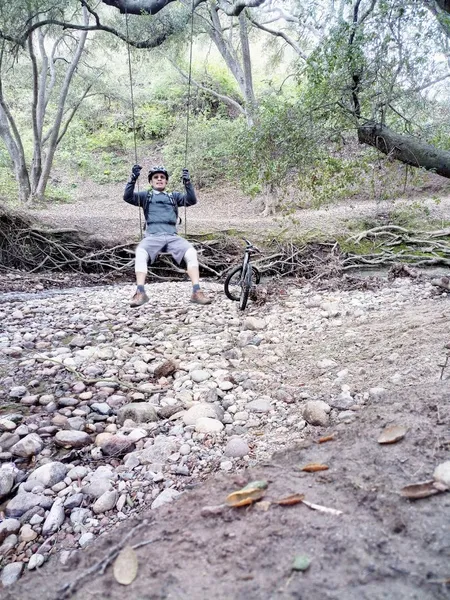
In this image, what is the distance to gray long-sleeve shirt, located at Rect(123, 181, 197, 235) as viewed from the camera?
16.3 feet

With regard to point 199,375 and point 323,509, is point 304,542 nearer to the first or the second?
point 323,509

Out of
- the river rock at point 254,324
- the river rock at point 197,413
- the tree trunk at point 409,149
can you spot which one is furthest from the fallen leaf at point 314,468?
the tree trunk at point 409,149

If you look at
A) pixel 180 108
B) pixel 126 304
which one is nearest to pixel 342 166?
pixel 126 304

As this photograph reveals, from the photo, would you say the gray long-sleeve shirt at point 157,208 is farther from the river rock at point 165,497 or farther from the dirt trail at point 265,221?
the river rock at point 165,497

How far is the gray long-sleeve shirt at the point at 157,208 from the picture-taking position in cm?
498

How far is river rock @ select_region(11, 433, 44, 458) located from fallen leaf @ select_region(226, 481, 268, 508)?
4.09ft

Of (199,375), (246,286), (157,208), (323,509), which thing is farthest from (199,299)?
(323,509)

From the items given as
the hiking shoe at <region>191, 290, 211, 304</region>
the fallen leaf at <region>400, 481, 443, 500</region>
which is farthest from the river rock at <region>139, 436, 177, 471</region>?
the hiking shoe at <region>191, 290, 211, 304</region>

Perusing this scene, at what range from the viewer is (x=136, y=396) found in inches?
108

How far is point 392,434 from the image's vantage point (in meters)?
1.69

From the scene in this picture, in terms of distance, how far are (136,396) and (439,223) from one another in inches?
312

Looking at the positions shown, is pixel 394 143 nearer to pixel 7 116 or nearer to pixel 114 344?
pixel 114 344

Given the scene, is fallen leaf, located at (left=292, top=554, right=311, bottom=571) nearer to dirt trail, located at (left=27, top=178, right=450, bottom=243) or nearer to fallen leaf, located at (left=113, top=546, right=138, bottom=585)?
fallen leaf, located at (left=113, top=546, right=138, bottom=585)

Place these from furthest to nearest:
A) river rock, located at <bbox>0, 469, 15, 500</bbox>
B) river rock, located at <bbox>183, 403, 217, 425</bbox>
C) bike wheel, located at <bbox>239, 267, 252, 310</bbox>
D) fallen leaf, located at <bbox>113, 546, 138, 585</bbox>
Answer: bike wheel, located at <bbox>239, 267, 252, 310</bbox> → river rock, located at <bbox>183, 403, 217, 425</bbox> → river rock, located at <bbox>0, 469, 15, 500</bbox> → fallen leaf, located at <bbox>113, 546, 138, 585</bbox>
